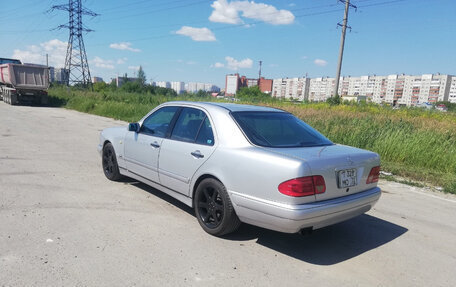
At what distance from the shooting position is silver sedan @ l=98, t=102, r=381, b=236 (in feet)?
10.2

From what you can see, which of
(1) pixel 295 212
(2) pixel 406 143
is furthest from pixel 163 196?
(2) pixel 406 143

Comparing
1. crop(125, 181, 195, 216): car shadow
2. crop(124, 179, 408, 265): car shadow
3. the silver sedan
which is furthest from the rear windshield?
crop(125, 181, 195, 216): car shadow

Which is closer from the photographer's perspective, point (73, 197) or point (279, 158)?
point (279, 158)

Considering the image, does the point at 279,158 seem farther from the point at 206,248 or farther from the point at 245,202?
the point at 206,248

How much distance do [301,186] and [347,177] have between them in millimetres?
703

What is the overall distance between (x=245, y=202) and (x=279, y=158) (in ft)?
1.89

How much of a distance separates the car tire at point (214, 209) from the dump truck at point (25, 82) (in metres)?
25.6

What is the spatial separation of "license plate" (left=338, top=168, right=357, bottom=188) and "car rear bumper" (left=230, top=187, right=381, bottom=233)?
137 mm

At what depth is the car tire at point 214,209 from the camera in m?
A: 3.54

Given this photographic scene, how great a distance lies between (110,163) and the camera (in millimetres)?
5828

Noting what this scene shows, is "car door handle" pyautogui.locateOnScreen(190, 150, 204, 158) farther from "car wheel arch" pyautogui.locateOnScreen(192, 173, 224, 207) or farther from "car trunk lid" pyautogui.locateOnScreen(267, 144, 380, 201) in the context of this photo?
"car trunk lid" pyautogui.locateOnScreen(267, 144, 380, 201)

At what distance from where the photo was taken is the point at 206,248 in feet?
11.3

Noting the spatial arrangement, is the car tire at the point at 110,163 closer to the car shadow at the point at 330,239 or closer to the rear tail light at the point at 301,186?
the car shadow at the point at 330,239

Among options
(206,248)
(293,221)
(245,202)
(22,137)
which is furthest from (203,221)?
(22,137)
